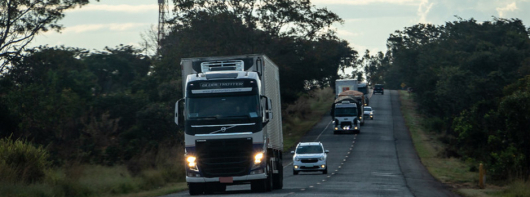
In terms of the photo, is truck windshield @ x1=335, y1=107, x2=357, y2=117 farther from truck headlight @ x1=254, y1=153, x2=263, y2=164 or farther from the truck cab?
truck headlight @ x1=254, y1=153, x2=263, y2=164

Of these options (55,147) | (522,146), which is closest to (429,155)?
(522,146)

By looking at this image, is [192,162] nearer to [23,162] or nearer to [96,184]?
[96,184]

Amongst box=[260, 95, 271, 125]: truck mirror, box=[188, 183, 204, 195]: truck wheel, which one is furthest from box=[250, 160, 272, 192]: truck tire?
box=[188, 183, 204, 195]: truck wheel

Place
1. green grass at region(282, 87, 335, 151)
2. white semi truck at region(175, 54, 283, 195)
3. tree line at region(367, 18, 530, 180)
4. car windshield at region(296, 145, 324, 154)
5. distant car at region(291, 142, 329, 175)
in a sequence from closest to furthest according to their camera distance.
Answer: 1. white semi truck at region(175, 54, 283, 195)
2. tree line at region(367, 18, 530, 180)
3. distant car at region(291, 142, 329, 175)
4. car windshield at region(296, 145, 324, 154)
5. green grass at region(282, 87, 335, 151)

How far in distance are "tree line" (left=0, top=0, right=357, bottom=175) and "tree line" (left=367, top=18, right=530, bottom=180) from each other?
504 inches

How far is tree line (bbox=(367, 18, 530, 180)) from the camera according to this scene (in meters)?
31.4

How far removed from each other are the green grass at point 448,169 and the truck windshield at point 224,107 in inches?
365

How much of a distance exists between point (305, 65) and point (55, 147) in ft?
102

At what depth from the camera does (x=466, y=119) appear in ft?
135

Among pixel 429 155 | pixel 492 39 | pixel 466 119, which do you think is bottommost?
pixel 429 155

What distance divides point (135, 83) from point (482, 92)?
2945 centimetres

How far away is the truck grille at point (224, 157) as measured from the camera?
20.2 metres

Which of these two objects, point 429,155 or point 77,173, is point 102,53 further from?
point 77,173

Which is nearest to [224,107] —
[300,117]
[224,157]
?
[224,157]
